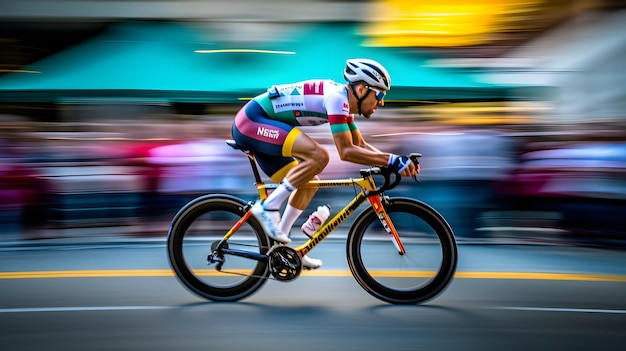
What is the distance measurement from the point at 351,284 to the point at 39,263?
3046 millimetres

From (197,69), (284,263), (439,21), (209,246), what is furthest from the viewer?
(439,21)

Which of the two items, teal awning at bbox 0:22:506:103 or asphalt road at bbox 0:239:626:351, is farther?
teal awning at bbox 0:22:506:103

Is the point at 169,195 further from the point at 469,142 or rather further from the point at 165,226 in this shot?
the point at 469,142

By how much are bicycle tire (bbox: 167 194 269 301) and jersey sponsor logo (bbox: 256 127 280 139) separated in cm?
50

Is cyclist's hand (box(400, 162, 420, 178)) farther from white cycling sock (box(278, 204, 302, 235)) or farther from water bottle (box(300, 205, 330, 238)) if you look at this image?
white cycling sock (box(278, 204, 302, 235))

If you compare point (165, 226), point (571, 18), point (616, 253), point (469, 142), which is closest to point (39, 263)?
point (165, 226)

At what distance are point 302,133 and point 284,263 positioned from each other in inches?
35.4

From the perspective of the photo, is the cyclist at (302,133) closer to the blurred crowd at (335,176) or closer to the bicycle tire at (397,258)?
the bicycle tire at (397,258)

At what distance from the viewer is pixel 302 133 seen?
218 inches

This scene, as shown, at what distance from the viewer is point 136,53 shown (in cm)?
1303

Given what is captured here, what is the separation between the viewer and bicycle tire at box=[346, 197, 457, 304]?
214 inches

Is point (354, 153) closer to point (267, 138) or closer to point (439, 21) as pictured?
point (267, 138)

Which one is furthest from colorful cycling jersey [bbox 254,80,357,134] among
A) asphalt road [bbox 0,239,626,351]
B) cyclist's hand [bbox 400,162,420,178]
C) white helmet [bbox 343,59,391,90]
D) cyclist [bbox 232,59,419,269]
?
asphalt road [bbox 0,239,626,351]

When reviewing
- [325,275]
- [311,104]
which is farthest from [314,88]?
[325,275]
